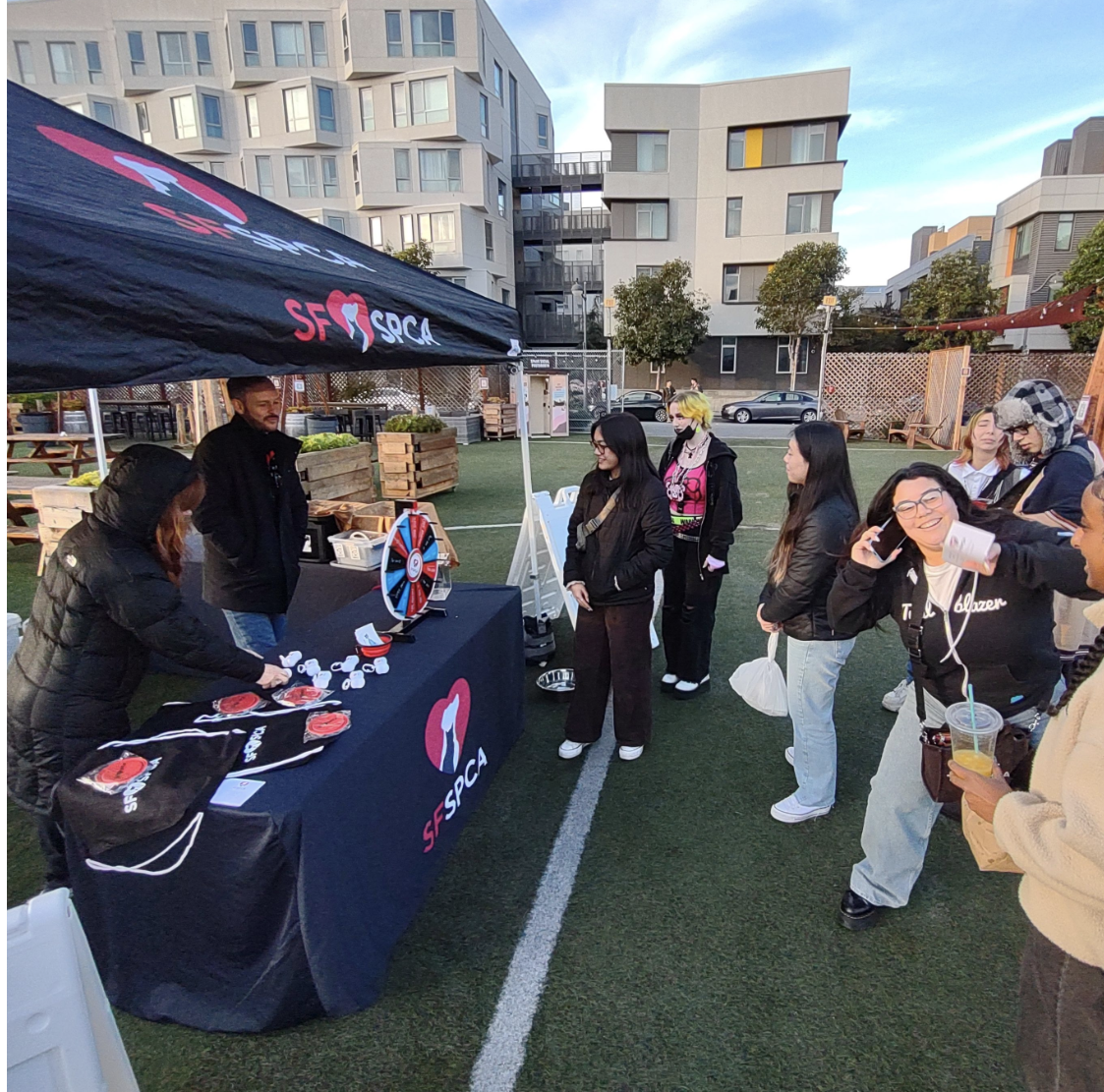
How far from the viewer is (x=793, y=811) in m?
3.00

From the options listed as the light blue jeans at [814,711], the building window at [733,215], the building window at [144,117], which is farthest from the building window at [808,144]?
the light blue jeans at [814,711]

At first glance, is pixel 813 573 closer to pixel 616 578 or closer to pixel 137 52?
pixel 616 578

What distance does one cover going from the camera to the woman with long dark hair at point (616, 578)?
10.5 ft

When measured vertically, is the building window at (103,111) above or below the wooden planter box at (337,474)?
above

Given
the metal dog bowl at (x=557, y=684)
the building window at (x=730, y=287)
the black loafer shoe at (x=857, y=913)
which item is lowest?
the black loafer shoe at (x=857, y=913)

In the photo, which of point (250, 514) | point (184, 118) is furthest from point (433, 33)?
point (250, 514)

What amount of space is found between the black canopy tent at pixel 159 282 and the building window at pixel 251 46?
36.9 m

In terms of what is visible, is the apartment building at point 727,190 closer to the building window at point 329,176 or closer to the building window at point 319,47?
the building window at point 329,176

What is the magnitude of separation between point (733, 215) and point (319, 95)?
19.9 m

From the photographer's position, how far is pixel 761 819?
9.98 ft

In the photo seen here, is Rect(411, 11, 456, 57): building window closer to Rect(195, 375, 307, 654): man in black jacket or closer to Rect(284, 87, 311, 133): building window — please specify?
Rect(284, 87, 311, 133): building window

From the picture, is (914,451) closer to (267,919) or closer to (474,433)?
(474,433)

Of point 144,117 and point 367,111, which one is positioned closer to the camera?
point 367,111

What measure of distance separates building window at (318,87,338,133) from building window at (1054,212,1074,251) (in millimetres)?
34164
